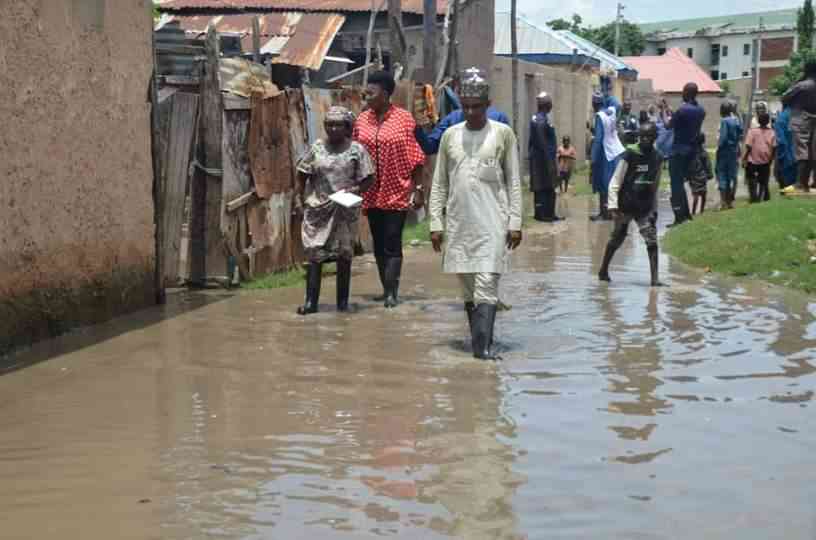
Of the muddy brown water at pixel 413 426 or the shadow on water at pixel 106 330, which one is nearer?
the muddy brown water at pixel 413 426

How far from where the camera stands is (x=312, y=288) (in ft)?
28.7

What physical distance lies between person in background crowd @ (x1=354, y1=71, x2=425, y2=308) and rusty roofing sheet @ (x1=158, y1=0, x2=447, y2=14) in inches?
513

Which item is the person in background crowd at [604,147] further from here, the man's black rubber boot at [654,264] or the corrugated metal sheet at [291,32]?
the man's black rubber boot at [654,264]

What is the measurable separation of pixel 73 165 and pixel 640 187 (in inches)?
204

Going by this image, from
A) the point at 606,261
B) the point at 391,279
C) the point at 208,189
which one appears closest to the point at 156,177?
the point at 208,189

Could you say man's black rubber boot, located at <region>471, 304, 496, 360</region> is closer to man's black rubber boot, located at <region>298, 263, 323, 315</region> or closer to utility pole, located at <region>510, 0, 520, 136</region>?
man's black rubber boot, located at <region>298, 263, 323, 315</region>

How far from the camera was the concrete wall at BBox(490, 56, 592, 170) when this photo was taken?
24750 mm

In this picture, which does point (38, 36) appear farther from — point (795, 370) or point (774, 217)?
point (774, 217)

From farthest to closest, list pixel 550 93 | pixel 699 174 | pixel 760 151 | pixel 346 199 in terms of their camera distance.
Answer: pixel 550 93, pixel 760 151, pixel 699 174, pixel 346 199

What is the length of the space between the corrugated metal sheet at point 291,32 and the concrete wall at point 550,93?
186 inches

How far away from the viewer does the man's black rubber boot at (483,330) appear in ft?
23.2

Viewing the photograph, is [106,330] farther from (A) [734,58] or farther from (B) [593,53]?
(A) [734,58]

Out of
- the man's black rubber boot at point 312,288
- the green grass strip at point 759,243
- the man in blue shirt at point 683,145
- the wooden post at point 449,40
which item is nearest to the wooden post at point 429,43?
the wooden post at point 449,40

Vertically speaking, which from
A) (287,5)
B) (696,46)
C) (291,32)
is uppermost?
(696,46)
